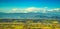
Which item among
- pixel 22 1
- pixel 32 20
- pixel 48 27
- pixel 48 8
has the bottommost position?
pixel 48 27

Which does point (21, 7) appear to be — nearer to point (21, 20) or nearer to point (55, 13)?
point (21, 20)

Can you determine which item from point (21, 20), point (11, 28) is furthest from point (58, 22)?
point (11, 28)

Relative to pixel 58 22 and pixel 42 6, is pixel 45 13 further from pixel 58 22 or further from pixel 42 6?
pixel 58 22

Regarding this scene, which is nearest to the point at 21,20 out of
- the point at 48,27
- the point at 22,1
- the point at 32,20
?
the point at 32,20

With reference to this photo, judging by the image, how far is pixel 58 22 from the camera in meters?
2.32

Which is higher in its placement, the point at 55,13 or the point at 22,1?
the point at 22,1

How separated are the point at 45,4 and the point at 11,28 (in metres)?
0.76

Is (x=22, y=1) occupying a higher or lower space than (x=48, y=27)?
higher

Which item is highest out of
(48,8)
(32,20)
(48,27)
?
(48,8)

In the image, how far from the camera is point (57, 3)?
2352 millimetres

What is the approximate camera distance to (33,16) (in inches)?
93.1

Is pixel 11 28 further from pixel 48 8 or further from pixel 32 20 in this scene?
pixel 48 8

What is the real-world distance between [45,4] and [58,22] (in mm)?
400

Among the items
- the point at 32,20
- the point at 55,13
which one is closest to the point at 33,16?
the point at 32,20
